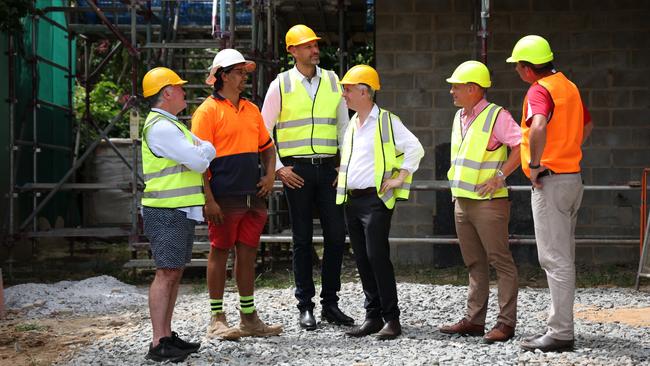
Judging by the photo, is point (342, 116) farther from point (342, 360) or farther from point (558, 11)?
point (558, 11)

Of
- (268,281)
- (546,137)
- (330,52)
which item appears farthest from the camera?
(330,52)

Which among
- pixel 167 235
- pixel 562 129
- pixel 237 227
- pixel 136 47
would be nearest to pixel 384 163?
pixel 237 227

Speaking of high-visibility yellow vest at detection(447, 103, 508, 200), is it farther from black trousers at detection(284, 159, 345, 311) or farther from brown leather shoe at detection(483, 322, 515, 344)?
black trousers at detection(284, 159, 345, 311)

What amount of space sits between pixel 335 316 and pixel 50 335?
8.02 ft

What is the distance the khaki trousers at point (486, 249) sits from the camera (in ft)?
19.7

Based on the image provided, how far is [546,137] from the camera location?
5.62 meters

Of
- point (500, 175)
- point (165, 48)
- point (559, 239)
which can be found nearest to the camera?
point (559, 239)

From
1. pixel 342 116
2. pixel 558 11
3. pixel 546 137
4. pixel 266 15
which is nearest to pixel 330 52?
pixel 266 15

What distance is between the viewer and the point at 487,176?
19.8 feet

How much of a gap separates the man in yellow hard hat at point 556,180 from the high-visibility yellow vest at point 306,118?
1.54 m

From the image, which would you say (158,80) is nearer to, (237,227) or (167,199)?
(167,199)

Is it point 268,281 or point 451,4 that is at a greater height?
point 451,4

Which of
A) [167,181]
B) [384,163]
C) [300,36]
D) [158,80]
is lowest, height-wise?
[167,181]

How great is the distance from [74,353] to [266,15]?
625cm
